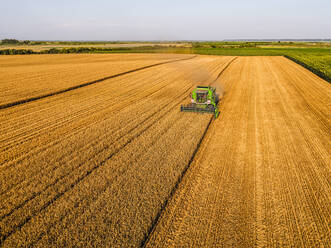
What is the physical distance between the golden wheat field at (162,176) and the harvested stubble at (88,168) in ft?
0.11

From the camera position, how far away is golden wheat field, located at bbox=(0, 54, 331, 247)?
4672 millimetres

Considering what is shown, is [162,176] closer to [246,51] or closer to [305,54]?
[305,54]

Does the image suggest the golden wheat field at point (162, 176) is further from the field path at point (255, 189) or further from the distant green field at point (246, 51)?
the distant green field at point (246, 51)

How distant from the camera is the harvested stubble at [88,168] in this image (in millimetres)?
4746

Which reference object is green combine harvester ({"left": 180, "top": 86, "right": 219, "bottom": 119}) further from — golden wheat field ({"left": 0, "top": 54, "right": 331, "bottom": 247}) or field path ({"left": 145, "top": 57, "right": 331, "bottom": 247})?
field path ({"left": 145, "top": 57, "right": 331, "bottom": 247})

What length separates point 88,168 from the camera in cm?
689

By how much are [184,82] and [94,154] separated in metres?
15.2

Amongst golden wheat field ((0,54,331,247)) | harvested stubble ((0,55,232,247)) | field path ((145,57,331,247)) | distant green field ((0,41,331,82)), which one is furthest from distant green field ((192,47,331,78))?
harvested stubble ((0,55,232,247))

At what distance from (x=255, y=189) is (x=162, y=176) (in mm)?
2861

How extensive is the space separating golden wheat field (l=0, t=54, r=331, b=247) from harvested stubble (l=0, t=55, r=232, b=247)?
3 cm

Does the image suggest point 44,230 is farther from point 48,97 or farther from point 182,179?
point 48,97

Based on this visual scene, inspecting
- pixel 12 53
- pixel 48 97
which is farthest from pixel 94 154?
pixel 12 53

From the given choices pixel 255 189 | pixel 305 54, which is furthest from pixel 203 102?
pixel 305 54

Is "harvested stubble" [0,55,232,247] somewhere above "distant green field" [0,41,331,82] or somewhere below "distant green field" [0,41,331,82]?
below
